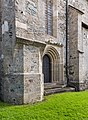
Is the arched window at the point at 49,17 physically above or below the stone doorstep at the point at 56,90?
above

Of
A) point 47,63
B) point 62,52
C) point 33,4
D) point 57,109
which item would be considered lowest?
point 57,109

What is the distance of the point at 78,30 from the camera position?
35.8 feet

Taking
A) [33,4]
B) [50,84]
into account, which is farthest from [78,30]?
[33,4]

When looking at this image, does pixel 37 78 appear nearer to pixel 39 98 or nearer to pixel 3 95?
pixel 39 98

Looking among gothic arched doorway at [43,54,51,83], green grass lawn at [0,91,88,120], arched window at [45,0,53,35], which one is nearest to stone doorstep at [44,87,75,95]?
gothic arched doorway at [43,54,51,83]

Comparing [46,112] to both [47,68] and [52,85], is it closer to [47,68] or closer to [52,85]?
[52,85]

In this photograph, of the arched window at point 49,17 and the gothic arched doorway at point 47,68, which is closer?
the gothic arched doorway at point 47,68

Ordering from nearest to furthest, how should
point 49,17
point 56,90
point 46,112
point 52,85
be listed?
point 46,112 < point 56,90 < point 52,85 < point 49,17

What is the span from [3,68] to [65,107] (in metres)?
2.74

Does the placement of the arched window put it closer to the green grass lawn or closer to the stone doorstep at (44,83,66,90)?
the stone doorstep at (44,83,66,90)

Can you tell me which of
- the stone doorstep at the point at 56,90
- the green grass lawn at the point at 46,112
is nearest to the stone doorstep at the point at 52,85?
the stone doorstep at the point at 56,90

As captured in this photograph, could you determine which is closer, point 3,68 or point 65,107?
point 65,107

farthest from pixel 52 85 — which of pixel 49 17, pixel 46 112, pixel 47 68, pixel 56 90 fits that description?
A: pixel 46 112

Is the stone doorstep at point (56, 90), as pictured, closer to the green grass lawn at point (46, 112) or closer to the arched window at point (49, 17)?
the green grass lawn at point (46, 112)
